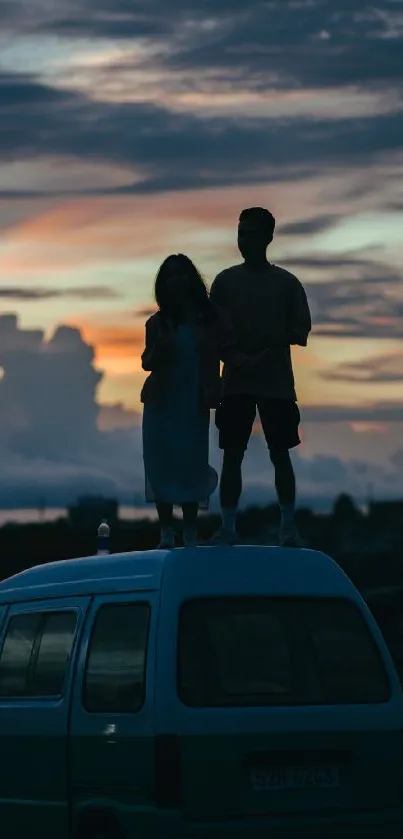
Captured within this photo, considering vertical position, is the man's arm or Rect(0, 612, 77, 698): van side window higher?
the man's arm

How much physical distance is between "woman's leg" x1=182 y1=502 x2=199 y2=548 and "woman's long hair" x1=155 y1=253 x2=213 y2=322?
1008 millimetres

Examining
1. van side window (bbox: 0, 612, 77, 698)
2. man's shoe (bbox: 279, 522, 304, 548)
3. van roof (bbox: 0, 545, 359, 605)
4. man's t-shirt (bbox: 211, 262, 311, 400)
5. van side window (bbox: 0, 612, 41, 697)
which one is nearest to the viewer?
van roof (bbox: 0, 545, 359, 605)

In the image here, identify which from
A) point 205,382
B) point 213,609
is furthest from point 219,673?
point 205,382

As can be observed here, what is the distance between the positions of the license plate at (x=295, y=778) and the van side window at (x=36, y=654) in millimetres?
1301

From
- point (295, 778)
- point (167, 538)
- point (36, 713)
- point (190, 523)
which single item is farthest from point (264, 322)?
point (295, 778)

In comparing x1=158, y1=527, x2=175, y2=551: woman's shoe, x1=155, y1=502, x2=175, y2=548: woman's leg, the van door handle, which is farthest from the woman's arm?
the van door handle

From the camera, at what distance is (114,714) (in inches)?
419

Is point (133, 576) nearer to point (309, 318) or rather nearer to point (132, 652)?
point (132, 652)

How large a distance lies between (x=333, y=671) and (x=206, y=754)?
91 centimetres

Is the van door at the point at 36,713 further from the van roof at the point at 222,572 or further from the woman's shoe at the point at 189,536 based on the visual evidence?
the woman's shoe at the point at 189,536

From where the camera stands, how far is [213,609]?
1063 centimetres

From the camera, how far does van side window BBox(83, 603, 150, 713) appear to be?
1054cm

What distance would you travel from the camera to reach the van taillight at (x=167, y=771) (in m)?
10.2

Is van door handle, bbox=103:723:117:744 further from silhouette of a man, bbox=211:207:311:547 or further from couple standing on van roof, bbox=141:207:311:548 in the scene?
silhouette of a man, bbox=211:207:311:547
